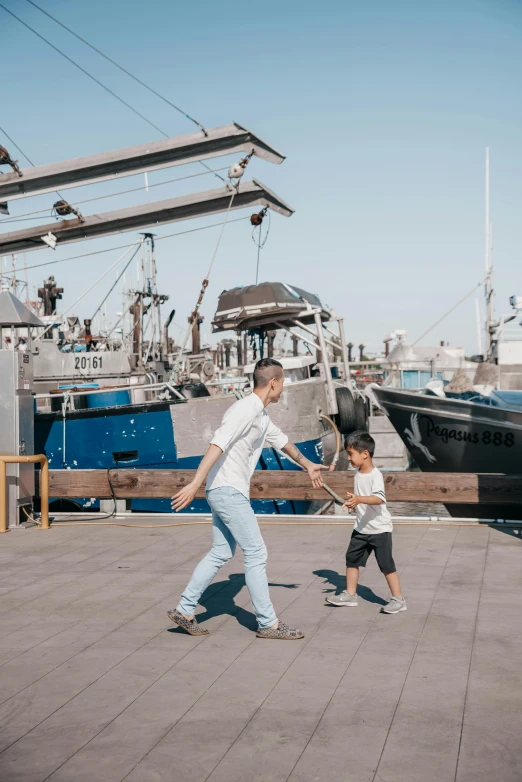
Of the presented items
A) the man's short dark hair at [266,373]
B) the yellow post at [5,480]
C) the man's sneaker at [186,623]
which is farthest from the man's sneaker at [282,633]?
the yellow post at [5,480]

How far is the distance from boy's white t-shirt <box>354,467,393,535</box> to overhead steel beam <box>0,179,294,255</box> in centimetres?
1057

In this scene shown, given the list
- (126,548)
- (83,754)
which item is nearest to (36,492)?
(126,548)

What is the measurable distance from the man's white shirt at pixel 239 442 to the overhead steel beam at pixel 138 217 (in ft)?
35.4

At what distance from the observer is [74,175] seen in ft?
47.5

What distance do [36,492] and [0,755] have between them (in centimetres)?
702

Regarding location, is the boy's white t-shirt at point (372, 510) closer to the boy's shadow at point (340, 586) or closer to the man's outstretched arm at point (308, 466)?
the man's outstretched arm at point (308, 466)

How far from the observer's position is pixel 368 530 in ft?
20.1

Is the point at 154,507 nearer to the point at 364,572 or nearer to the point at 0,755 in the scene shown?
the point at 364,572

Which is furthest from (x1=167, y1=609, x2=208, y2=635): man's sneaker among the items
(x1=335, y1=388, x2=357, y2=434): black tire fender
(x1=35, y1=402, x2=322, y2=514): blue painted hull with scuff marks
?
(x1=335, y1=388, x2=357, y2=434): black tire fender

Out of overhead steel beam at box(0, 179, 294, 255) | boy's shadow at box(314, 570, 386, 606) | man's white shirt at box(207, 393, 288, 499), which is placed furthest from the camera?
overhead steel beam at box(0, 179, 294, 255)

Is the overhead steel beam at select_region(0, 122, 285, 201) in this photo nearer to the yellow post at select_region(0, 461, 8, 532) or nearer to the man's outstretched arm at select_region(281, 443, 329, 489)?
the yellow post at select_region(0, 461, 8, 532)

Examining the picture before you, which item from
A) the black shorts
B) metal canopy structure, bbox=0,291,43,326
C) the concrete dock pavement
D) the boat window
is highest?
A: metal canopy structure, bbox=0,291,43,326

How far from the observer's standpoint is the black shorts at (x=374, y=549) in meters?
6.07

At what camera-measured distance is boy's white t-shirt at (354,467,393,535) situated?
608 cm
